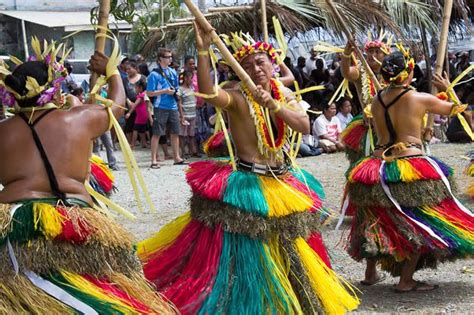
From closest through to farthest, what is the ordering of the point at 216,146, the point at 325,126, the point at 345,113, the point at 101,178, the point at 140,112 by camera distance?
the point at 216,146, the point at 101,178, the point at 325,126, the point at 345,113, the point at 140,112

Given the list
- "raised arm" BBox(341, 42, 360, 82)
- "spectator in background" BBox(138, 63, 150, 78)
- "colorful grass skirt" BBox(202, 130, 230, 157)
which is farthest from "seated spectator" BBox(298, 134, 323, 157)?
"colorful grass skirt" BBox(202, 130, 230, 157)

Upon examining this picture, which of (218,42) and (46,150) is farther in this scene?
(218,42)

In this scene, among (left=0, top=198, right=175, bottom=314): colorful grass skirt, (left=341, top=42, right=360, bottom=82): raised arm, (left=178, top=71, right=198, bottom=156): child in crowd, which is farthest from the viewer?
(left=178, top=71, right=198, bottom=156): child in crowd

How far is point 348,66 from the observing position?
7.24 metres

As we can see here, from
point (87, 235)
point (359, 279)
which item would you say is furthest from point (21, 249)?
point (359, 279)

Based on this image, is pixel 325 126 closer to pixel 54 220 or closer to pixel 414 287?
pixel 414 287

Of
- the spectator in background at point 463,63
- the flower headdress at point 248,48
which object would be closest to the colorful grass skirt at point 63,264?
the flower headdress at point 248,48

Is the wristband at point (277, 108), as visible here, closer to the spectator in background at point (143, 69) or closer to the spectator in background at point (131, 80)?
the spectator in background at point (131, 80)

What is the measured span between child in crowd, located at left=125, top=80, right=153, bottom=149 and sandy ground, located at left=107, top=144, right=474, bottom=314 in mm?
381

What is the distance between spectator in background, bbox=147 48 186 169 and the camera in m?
12.4

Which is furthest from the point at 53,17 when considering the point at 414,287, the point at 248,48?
the point at 248,48

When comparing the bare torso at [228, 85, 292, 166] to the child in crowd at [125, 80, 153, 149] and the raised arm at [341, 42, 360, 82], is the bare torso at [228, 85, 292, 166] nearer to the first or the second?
the raised arm at [341, 42, 360, 82]

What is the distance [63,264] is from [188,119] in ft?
32.3

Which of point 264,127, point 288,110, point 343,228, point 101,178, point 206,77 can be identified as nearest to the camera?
point 206,77
